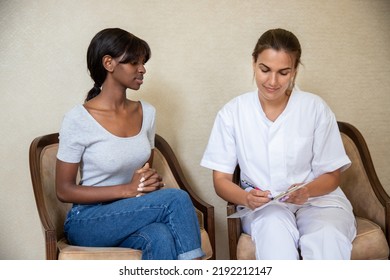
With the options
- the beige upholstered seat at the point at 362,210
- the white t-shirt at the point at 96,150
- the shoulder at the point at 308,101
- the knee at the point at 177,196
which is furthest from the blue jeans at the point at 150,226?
the shoulder at the point at 308,101

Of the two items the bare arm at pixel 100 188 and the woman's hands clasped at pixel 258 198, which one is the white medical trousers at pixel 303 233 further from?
the bare arm at pixel 100 188

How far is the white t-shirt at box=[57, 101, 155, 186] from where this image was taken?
214 cm

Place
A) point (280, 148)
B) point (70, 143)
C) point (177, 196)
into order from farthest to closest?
point (280, 148) → point (70, 143) → point (177, 196)

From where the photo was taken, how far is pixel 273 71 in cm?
215

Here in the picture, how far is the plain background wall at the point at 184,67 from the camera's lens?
272 centimetres

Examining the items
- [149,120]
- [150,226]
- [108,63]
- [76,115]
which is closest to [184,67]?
[149,120]

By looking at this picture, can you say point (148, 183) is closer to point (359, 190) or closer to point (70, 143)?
point (70, 143)

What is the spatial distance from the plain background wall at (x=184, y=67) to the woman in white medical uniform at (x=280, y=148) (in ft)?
1.78

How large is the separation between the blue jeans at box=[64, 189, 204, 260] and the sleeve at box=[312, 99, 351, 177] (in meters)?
0.54

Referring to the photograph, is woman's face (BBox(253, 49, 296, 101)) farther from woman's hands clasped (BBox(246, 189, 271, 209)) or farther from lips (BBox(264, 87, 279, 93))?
woman's hands clasped (BBox(246, 189, 271, 209))

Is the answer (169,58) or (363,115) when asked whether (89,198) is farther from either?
(363,115)

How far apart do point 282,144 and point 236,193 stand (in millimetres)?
254

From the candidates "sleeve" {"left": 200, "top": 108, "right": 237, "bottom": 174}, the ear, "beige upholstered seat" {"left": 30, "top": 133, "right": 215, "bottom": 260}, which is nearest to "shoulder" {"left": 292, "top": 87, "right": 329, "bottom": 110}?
"sleeve" {"left": 200, "top": 108, "right": 237, "bottom": 174}

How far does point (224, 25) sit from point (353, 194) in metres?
0.94
